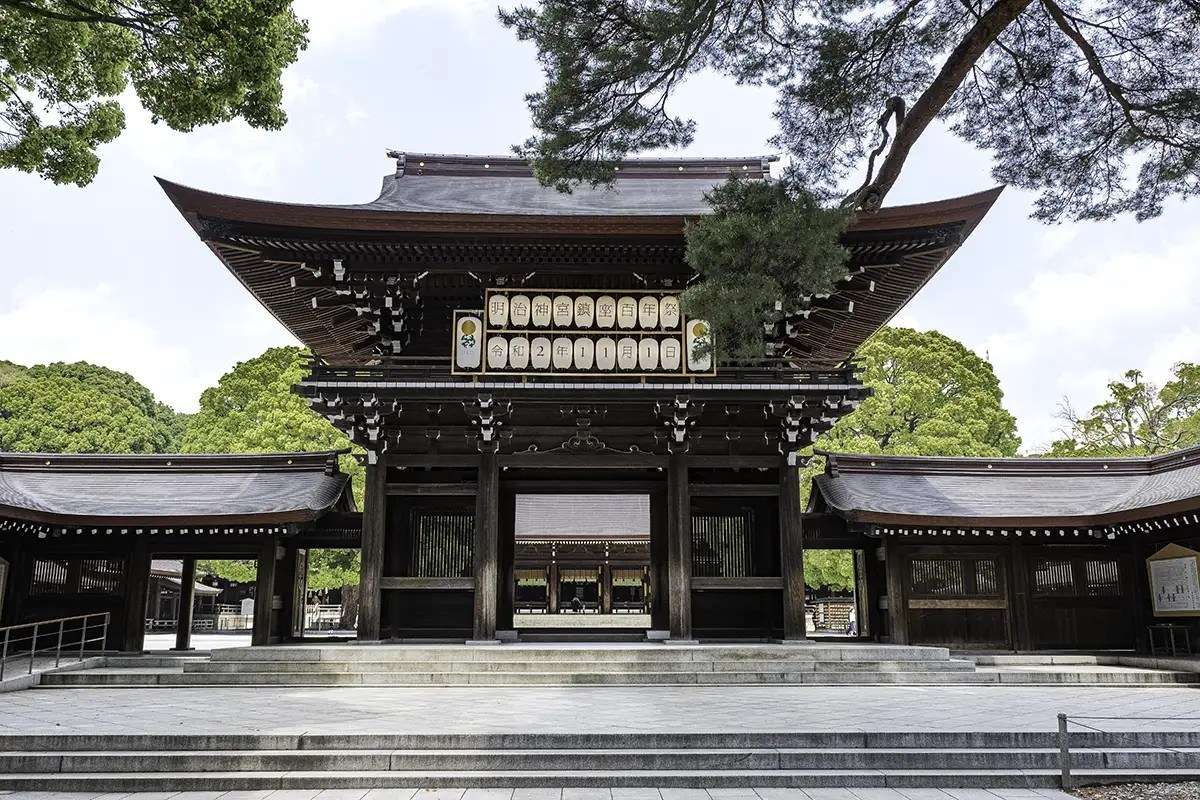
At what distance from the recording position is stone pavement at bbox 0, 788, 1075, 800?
7.00m

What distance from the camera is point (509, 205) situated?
1700cm

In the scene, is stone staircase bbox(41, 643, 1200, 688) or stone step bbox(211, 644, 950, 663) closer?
stone staircase bbox(41, 643, 1200, 688)

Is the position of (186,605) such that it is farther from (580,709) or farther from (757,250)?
(757,250)

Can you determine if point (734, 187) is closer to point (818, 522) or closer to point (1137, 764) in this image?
point (1137, 764)

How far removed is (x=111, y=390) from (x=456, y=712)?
42.5 metres

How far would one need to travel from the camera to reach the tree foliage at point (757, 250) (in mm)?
8328

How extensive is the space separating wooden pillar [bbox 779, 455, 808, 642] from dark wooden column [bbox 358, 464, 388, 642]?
6.90 meters

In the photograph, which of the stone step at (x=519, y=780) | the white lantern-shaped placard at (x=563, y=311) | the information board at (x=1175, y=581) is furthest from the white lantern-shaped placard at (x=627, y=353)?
the information board at (x=1175, y=581)

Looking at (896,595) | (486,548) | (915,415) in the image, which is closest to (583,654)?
(486,548)

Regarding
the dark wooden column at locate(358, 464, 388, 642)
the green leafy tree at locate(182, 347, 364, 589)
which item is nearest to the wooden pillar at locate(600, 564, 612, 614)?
the green leafy tree at locate(182, 347, 364, 589)

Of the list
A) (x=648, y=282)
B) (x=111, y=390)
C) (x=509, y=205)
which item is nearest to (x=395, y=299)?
(x=509, y=205)

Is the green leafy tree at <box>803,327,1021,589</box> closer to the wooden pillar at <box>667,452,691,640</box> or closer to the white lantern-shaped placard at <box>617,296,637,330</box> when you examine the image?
the wooden pillar at <box>667,452,691,640</box>

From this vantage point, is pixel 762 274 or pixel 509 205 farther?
pixel 509 205

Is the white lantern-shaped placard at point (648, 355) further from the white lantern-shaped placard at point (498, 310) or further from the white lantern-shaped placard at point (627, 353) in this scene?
the white lantern-shaped placard at point (498, 310)
